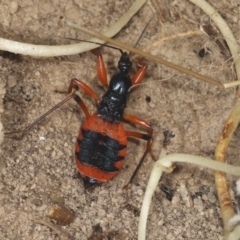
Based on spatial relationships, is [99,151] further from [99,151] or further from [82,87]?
[82,87]

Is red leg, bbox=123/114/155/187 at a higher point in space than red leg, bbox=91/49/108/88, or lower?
lower

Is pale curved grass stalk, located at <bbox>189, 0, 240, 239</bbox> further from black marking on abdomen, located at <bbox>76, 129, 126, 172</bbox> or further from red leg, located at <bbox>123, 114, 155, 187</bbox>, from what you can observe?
black marking on abdomen, located at <bbox>76, 129, 126, 172</bbox>

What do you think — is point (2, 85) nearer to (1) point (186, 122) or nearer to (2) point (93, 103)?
(2) point (93, 103)

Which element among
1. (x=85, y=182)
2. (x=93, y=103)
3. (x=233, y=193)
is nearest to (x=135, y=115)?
(x=93, y=103)

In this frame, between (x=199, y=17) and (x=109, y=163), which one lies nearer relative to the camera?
(x=109, y=163)

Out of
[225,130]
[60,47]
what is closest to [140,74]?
[60,47]

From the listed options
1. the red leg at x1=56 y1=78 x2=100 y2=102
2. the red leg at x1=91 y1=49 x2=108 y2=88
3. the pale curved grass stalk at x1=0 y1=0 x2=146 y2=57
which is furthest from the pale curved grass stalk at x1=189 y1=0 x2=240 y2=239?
the red leg at x1=56 y1=78 x2=100 y2=102

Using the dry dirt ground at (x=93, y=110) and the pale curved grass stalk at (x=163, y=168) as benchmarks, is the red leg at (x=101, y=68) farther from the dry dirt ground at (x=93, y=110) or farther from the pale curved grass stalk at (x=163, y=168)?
the pale curved grass stalk at (x=163, y=168)
